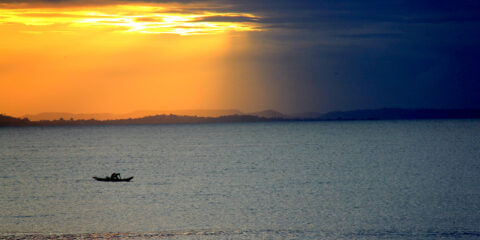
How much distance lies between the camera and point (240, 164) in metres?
89.2

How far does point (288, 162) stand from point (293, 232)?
57638 millimetres

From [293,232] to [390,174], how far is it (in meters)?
38.8

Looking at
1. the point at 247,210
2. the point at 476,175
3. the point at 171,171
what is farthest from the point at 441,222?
the point at 171,171

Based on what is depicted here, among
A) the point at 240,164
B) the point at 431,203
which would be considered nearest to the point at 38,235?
the point at 431,203

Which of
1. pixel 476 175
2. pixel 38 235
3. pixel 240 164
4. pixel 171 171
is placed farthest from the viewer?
pixel 240 164

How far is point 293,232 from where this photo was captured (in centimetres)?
3609

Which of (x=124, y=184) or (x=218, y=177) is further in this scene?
(x=218, y=177)

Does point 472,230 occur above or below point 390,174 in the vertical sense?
above

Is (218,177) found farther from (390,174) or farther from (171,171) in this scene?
(390,174)

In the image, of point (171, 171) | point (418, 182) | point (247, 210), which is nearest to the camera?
point (247, 210)

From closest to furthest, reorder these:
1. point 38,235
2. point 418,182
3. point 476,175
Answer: point 38,235 < point 418,182 < point 476,175

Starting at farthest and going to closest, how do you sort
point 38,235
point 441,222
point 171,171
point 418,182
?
point 171,171, point 418,182, point 441,222, point 38,235

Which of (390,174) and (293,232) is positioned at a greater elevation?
(293,232)

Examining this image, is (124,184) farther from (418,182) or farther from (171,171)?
(418,182)
